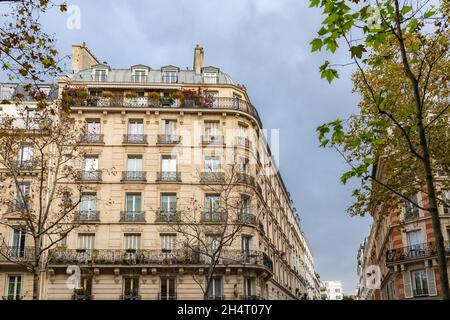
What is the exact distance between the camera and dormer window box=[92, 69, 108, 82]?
4138 cm

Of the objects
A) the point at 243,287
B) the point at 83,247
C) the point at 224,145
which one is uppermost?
the point at 224,145

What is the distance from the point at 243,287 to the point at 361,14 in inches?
1161

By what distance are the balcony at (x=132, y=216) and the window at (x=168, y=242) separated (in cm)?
184

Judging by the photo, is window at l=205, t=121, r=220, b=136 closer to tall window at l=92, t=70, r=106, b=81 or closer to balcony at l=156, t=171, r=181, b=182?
balcony at l=156, t=171, r=181, b=182

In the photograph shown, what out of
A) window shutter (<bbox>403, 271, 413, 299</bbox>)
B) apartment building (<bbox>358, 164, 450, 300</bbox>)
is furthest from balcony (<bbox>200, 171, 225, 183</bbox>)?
window shutter (<bbox>403, 271, 413, 299</bbox>)

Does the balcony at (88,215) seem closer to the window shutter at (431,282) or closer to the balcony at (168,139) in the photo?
the balcony at (168,139)

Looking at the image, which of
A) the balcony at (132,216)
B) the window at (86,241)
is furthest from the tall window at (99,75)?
the window at (86,241)

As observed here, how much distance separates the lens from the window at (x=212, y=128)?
39.8 metres

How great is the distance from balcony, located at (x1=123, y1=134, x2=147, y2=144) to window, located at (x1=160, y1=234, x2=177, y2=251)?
22.9 feet

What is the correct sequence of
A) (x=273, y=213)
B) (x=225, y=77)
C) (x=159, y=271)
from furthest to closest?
(x=273, y=213)
(x=225, y=77)
(x=159, y=271)

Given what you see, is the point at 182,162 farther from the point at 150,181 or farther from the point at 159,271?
the point at 159,271

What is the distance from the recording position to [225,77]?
4244 centimetres
